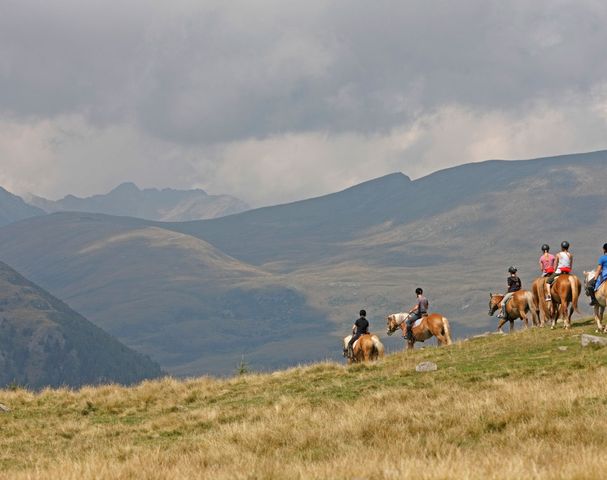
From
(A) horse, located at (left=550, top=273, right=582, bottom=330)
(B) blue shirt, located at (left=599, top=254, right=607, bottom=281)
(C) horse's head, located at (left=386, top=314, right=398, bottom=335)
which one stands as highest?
(B) blue shirt, located at (left=599, top=254, right=607, bottom=281)

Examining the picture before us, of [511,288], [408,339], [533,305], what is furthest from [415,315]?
[533,305]

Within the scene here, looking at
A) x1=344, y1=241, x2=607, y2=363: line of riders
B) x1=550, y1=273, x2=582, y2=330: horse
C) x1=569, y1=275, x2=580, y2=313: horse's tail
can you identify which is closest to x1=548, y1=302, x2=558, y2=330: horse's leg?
x1=344, y1=241, x2=607, y2=363: line of riders

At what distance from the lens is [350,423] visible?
1550cm

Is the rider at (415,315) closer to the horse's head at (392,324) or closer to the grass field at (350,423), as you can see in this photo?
the horse's head at (392,324)

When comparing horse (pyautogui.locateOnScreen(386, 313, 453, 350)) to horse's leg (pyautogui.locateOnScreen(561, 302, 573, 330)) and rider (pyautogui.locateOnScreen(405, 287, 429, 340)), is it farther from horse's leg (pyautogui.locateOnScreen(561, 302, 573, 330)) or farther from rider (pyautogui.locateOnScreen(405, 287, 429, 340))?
horse's leg (pyautogui.locateOnScreen(561, 302, 573, 330))

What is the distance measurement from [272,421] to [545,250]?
18375 mm

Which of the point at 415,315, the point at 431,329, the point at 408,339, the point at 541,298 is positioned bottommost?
the point at 408,339

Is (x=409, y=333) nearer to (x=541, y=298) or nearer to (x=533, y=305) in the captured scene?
(x=533, y=305)

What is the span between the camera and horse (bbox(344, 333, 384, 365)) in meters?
32.5

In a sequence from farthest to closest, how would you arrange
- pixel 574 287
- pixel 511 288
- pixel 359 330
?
pixel 511 288, pixel 359 330, pixel 574 287

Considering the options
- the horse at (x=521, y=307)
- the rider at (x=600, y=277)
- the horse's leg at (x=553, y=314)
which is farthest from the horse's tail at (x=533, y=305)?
the rider at (x=600, y=277)

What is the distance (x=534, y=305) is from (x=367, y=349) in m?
8.18

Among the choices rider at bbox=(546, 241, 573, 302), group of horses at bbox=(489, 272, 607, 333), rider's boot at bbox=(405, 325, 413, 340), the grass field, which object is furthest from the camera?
rider's boot at bbox=(405, 325, 413, 340)

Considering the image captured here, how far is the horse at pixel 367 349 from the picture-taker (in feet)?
107
